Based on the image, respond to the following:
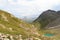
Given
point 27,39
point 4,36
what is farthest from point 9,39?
point 27,39

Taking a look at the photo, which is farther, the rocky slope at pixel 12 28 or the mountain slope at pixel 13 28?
the rocky slope at pixel 12 28

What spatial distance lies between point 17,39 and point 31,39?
5.58 metres

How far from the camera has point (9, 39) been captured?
1908 inches

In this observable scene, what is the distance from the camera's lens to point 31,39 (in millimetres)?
54625

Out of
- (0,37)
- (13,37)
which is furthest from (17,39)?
(0,37)

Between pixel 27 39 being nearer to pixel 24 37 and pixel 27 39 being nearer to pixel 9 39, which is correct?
pixel 24 37

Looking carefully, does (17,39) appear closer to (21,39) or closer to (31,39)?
(21,39)

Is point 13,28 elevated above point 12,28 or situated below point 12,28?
above

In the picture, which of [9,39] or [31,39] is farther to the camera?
[31,39]

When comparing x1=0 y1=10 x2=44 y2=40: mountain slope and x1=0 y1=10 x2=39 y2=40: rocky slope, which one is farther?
x1=0 y1=10 x2=39 y2=40: rocky slope

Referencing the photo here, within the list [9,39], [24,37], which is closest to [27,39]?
[24,37]

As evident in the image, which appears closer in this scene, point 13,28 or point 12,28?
point 12,28

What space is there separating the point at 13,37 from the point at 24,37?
13.9 ft

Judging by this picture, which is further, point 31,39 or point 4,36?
point 31,39
